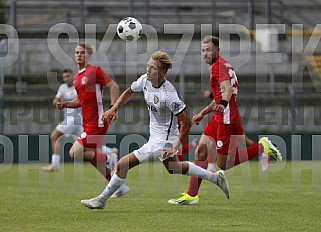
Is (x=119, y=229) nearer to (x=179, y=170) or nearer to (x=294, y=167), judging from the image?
(x=179, y=170)

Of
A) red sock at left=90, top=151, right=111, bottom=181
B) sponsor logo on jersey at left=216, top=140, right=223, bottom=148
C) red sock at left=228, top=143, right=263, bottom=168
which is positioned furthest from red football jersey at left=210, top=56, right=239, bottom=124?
red sock at left=90, top=151, right=111, bottom=181

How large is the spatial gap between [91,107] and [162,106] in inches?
107

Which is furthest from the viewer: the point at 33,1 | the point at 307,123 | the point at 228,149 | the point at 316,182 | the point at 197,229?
the point at 33,1

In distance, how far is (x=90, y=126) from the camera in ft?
39.3

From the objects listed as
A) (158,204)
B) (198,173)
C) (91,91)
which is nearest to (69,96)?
(91,91)

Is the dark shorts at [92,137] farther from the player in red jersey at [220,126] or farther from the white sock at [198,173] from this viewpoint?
the white sock at [198,173]

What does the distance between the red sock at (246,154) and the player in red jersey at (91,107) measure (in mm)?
1702

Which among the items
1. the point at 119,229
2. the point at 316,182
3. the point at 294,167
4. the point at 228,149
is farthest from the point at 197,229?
the point at 294,167

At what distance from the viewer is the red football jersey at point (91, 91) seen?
1194 centimetres

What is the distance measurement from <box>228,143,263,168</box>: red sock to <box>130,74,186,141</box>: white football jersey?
170 cm

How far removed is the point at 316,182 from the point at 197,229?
6.31 meters

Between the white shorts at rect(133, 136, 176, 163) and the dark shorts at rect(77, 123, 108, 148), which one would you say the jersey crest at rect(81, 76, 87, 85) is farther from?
the white shorts at rect(133, 136, 176, 163)

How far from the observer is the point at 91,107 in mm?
12078

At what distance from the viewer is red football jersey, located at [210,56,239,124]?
10.7 metres
